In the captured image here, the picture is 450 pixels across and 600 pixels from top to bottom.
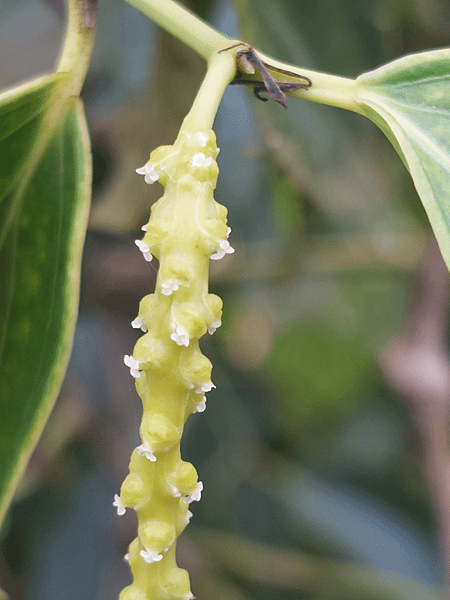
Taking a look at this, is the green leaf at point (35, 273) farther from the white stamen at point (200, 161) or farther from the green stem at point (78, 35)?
the white stamen at point (200, 161)

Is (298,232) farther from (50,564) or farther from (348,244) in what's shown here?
(50,564)

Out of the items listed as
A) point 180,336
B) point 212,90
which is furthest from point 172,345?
point 212,90

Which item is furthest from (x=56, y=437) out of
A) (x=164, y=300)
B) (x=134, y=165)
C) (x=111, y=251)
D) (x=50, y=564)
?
(x=164, y=300)

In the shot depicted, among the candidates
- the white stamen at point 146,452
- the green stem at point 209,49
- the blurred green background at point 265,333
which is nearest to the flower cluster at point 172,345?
the white stamen at point 146,452

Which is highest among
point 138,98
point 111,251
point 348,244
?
point 348,244

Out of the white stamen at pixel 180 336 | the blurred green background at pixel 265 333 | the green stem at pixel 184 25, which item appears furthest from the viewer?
the blurred green background at pixel 265 333

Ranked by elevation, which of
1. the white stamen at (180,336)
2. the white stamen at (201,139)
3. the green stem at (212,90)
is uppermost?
the green stem at (212,90)
